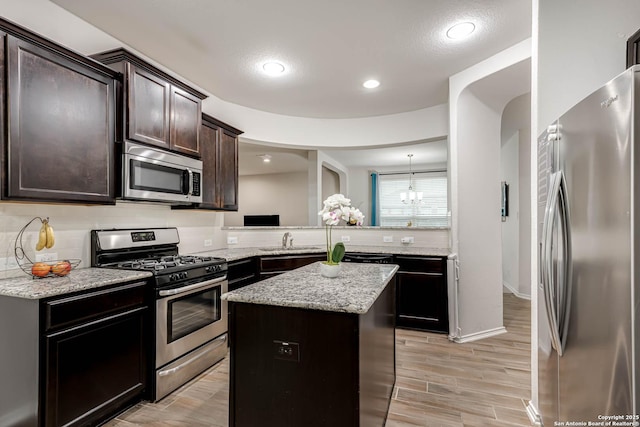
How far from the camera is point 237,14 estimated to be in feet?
7.36

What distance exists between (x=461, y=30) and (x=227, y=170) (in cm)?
263

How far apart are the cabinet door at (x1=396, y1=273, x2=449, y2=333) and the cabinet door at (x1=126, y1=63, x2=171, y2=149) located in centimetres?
283

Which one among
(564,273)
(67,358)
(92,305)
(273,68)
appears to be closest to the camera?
(564,273)

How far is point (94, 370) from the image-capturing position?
1.83m

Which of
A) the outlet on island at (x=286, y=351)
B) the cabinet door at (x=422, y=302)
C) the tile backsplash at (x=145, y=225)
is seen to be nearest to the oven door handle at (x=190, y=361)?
the tile backsplash at (x=145, y=225)

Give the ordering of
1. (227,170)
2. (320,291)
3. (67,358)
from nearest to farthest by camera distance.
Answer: (320,291), (67,358), (227,170)

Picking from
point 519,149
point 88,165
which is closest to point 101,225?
point 88,165

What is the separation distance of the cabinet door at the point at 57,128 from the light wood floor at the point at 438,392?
1.52m

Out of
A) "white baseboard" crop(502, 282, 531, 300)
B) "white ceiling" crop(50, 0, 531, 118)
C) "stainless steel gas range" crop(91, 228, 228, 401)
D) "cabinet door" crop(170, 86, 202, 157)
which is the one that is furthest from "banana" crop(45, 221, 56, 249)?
"white baseboard" crop(502, 282, 531, 300)

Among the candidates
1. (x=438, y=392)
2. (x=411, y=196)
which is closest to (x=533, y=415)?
(x=438, y=392)

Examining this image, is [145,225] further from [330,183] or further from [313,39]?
[330,183]

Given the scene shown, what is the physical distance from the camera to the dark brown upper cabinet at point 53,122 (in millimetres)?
1696

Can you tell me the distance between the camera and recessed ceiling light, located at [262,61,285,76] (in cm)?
298

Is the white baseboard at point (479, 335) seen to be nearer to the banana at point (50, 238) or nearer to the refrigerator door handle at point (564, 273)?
the refrigerator door handle at point (564, 273)
